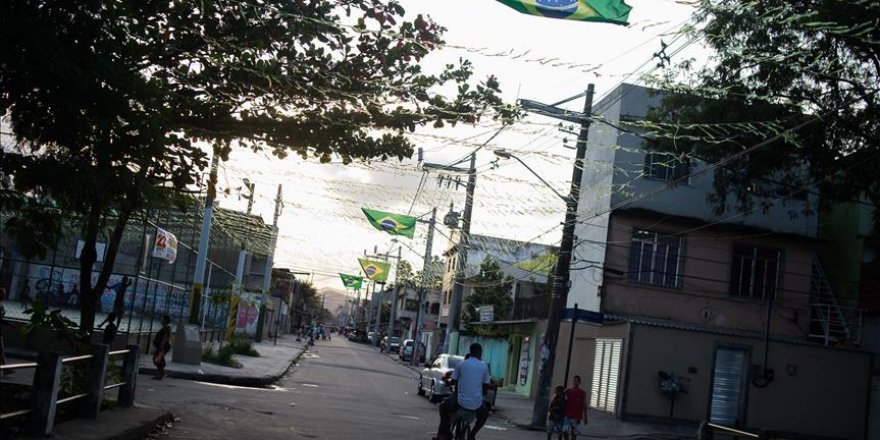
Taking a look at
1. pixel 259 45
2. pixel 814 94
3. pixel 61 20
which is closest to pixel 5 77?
pixel 61 20

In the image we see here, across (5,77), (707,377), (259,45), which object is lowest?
(707,377)

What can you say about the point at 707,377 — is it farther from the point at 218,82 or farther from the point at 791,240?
the point at 218,82

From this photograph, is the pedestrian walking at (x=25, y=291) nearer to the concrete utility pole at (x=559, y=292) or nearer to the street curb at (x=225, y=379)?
the street curb at (x=225, y=379)

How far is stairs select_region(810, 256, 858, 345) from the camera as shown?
93.7 ft

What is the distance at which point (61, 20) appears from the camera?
274 inches

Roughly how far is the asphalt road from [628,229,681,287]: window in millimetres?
7360

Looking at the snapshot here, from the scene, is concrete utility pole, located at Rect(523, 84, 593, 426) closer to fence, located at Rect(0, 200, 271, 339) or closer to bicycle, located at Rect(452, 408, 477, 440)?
fence, located at Rect(0, 200, 271, 339)

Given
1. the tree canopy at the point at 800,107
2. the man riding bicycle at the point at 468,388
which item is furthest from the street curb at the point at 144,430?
the tree canopy at the point at 800,107

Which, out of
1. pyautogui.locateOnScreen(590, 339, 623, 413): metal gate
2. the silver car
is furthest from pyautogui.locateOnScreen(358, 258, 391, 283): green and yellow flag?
pyautogui.locateOnScreen(590, 339, 623, 413): metal gate

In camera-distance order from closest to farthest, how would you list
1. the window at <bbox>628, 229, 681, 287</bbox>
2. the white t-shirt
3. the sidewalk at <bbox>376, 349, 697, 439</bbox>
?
the white t-shirt < the sidewalk at <bbox>376, 349, 697, 439</bbox> < the window at <bbox>628, 229, 681, 287</bbox>

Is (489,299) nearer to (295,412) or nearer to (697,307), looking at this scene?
(697,307)

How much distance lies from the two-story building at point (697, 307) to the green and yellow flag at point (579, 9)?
17357mm

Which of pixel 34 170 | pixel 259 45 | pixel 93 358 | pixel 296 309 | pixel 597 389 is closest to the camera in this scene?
pixel 34 170

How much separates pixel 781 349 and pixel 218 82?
22.4m
